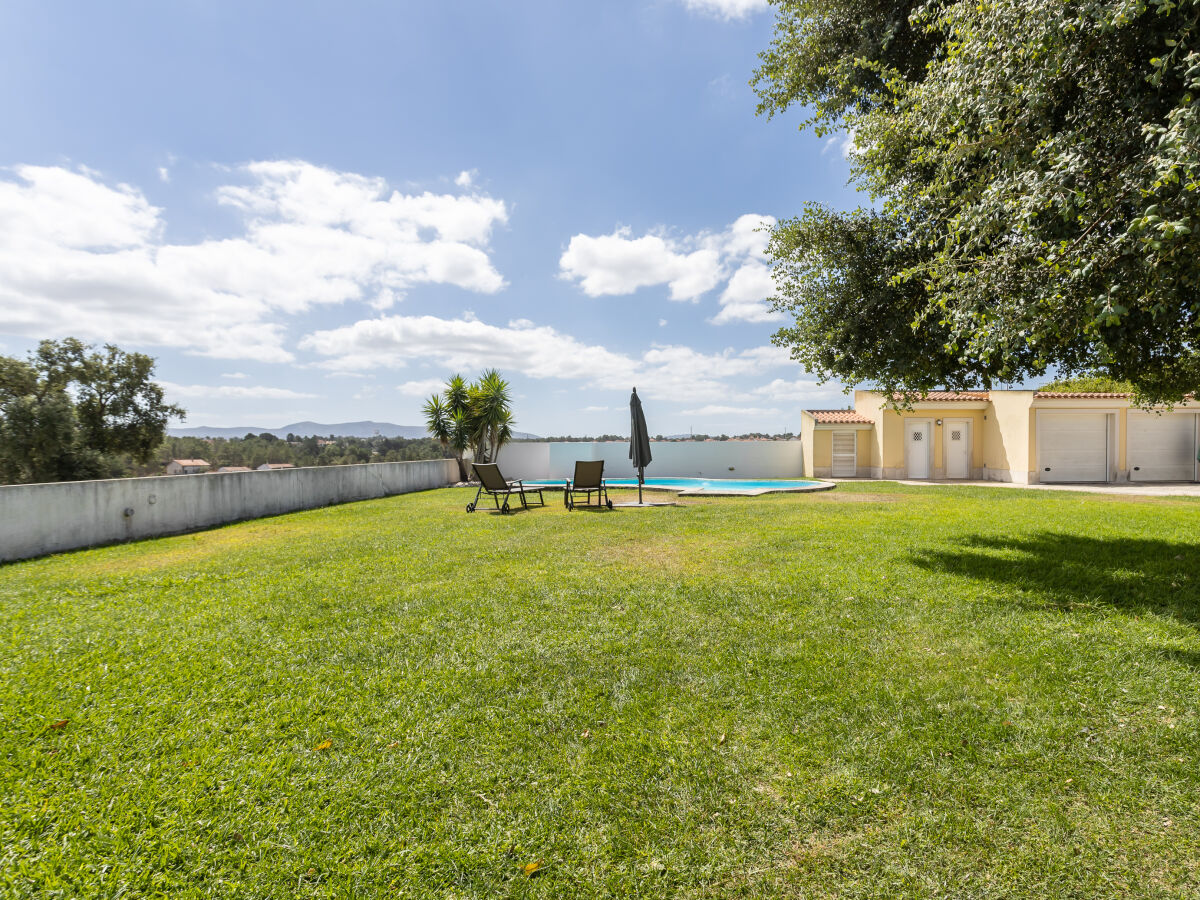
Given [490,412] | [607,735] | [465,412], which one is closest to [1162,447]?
[490,412]

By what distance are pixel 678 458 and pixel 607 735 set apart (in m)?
19.8

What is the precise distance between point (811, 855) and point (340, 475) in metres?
13.3

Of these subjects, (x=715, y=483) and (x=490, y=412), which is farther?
(x=715, y=483)

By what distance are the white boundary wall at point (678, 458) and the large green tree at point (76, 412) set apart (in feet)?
52.4

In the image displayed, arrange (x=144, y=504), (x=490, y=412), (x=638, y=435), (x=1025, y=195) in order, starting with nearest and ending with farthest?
1. (x=1025, y=195)
2. (x=144, y=504)
3. (x=638, y=435)
4. (x=490, y=412)

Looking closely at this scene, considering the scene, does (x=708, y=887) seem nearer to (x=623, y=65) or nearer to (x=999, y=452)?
(x=623, y=65)

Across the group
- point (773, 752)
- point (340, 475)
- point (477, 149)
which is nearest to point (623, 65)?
point (477, 149)

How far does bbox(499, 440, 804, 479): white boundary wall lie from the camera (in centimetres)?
2095

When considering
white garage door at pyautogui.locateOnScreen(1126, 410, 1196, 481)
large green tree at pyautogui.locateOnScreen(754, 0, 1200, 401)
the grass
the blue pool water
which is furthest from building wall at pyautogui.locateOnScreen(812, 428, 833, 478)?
the grass

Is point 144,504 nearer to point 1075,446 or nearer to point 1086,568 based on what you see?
point 1086,568

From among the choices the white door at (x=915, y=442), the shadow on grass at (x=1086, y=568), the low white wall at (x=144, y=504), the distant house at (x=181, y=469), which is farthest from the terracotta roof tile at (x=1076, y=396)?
the distant house at (x=181, y=469)

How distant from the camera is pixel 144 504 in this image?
27.0 feet

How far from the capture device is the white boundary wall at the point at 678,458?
Answer: 825 inches

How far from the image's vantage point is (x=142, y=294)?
23.4m
